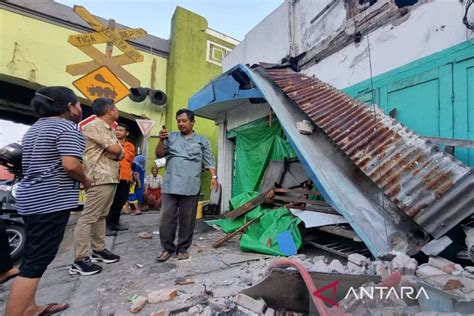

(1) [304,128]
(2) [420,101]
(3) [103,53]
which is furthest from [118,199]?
(3) [103,53]

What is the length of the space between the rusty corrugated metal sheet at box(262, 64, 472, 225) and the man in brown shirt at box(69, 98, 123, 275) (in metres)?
2.63

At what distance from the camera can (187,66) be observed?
1023cm

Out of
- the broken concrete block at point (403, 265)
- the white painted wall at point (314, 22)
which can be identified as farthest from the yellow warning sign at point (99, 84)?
the broken concrete block at point (403, 265)

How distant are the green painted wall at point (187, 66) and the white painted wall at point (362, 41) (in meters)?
3.31

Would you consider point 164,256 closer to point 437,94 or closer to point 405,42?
point 437,94

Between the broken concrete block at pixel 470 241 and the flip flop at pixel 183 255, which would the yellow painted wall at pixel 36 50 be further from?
the broken concrete block at pixel 470 241

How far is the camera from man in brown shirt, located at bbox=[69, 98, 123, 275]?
280 cm

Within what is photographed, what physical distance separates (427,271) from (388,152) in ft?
4.62

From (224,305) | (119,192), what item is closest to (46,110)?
(224,305)

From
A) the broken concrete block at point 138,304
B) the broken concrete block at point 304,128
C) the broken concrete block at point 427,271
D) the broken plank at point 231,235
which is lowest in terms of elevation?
the broken concrete block at point 138,304

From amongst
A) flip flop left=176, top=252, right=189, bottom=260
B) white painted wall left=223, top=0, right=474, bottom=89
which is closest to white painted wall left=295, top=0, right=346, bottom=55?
white painted wall left=223, top=0, right=474, bottom=89

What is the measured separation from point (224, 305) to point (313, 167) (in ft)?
6.07

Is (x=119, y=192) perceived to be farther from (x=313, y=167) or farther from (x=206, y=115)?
(x=206, y=115)

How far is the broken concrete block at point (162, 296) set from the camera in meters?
2.15
